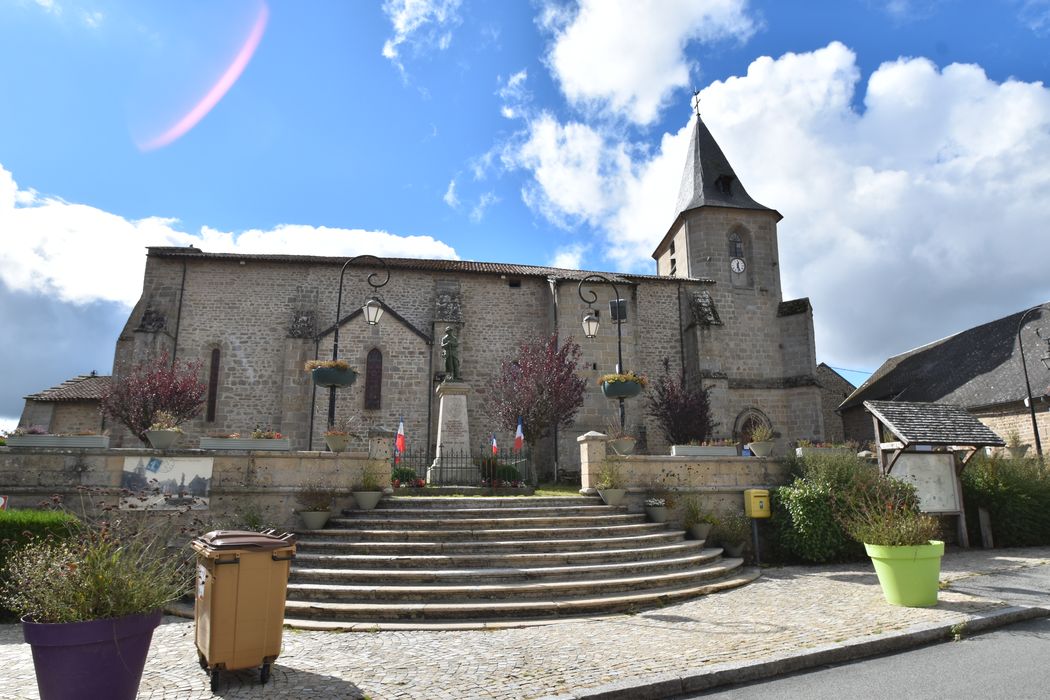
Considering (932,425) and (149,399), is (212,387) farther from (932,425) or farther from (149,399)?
(932,425)

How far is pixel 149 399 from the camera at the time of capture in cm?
1677

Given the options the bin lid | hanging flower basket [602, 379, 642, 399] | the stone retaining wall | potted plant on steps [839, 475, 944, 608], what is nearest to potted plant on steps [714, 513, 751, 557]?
hanging flower basket [602, 379, 642, 399]

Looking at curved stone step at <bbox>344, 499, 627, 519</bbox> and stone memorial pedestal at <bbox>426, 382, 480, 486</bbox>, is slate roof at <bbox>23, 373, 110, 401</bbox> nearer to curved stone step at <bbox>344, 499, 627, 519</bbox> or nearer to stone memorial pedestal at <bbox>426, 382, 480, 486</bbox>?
stone memorial pedestal at <bbox>426, 382, 480, 486</bbox>

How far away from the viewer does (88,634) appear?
12.7 ft

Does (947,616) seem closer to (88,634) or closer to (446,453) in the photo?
(88,634)

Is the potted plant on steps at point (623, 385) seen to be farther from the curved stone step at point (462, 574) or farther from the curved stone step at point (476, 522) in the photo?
the curved stone step at point (462, 574)

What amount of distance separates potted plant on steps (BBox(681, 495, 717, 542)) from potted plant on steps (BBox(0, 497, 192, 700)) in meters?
8.19

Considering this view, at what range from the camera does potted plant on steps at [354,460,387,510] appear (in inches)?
391

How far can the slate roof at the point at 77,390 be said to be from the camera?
22141mm

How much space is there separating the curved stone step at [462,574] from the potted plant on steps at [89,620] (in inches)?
136

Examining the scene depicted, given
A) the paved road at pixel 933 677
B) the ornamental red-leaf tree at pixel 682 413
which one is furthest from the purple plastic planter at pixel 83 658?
the ornamental red-leaf tree at pixel 682 413

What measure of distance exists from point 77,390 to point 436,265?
1457cm

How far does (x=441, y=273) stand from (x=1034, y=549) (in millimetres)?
18479

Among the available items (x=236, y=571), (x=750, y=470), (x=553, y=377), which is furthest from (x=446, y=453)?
(x=236, y=571)
